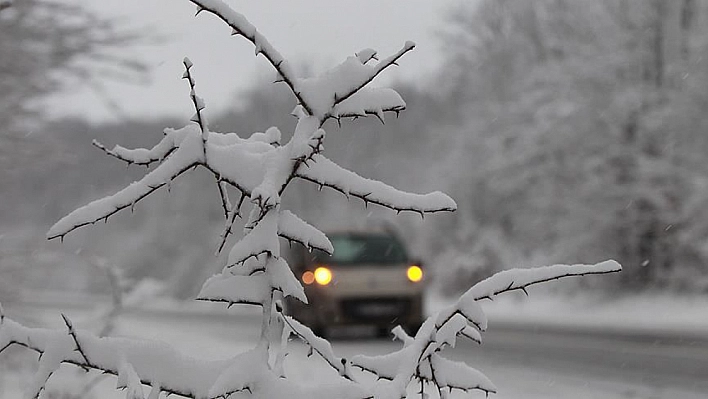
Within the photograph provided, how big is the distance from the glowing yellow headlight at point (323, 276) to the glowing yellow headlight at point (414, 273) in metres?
1.12

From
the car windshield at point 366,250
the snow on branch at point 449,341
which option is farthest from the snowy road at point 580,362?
the snow on branch at point 449,341

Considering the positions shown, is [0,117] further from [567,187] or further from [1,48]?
[567,187]

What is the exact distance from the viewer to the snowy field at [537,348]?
6.93m

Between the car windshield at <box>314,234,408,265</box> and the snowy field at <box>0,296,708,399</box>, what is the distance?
1122 millimetres

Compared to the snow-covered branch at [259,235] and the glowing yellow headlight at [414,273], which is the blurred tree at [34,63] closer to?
the snow-covered branch at [259,235]

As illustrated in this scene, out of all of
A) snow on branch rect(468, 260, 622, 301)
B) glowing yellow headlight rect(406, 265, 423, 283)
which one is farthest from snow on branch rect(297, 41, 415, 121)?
glowing yellow headlight rect(406, 265, 423, 283)

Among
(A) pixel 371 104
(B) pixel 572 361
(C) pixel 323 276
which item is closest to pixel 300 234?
(A) pixel 371 104

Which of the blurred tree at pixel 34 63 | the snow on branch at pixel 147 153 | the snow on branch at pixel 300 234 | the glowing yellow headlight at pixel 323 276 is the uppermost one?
the glowing yellow headlight at pixel 323 276

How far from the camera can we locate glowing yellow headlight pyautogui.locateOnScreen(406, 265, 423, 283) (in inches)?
539

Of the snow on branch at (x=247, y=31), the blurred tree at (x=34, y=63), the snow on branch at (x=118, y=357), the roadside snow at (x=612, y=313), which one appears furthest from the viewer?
the roadside snow at (x=612, y=313)

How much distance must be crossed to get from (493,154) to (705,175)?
8691 millimetres

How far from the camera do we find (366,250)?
14000 millimetres

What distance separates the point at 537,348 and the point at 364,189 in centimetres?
1161

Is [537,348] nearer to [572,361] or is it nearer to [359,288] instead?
[572,361]
